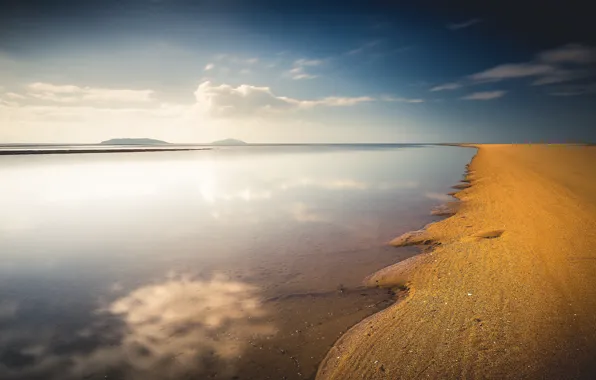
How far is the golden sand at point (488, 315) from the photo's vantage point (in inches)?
172

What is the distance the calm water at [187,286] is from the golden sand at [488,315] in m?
0.79

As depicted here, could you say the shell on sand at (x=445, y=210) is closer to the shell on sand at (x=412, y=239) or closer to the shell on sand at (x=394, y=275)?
the shell on sand at (x=412, y=239)

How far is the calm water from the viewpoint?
5.25 metres

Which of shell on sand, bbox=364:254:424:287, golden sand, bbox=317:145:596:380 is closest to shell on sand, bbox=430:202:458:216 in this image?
golden sand, bbox=317:145:596:380

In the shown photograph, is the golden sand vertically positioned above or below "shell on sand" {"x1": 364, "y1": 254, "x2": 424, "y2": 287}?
above

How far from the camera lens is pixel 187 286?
7.89m

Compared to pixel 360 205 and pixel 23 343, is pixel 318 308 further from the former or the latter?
pixel 360 205

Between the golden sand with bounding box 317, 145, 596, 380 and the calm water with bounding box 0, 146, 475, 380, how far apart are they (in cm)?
79

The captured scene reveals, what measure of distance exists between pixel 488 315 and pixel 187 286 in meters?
6.43

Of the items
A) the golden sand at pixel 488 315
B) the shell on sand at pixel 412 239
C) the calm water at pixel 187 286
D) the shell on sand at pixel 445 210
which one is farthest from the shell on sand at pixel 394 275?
the shell on sand at pixel 445 210

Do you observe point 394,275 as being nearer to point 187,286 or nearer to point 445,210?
point 187,286

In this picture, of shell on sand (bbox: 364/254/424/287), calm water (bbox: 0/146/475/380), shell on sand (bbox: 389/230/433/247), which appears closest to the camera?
calm water (bbox: 0/146/475/380)

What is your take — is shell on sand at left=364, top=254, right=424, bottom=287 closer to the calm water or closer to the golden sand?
the golden sand

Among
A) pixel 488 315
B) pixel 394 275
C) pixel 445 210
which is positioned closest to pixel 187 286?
pixel 394 275
